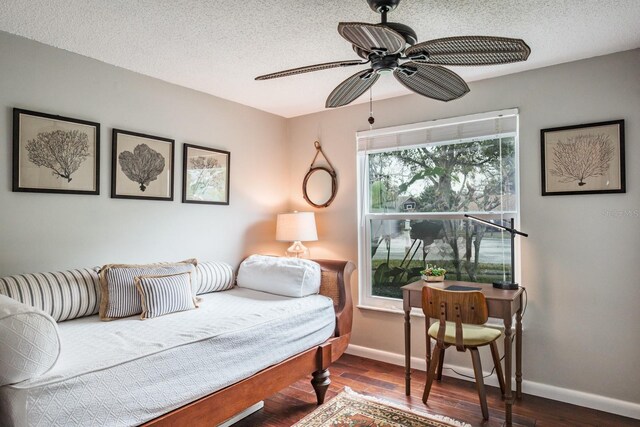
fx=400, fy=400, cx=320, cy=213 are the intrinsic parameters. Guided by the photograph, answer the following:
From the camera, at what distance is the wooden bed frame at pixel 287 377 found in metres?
1.86

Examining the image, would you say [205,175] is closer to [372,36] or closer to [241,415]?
[241,415]

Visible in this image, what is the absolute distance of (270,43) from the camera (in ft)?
7.95

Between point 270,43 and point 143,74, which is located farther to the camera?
point 143,74

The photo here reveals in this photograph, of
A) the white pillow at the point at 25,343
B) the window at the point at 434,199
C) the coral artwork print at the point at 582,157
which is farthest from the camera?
the window at the point at 434,199

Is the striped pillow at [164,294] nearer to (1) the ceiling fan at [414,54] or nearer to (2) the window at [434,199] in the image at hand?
(1) the ceiling fan at [414,54]

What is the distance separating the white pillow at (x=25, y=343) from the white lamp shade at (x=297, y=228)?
220cm

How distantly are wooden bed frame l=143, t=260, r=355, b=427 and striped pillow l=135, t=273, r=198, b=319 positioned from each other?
65 cm

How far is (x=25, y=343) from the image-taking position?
145cm

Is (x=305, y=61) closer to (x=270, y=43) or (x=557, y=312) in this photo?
(x=270, y=43)

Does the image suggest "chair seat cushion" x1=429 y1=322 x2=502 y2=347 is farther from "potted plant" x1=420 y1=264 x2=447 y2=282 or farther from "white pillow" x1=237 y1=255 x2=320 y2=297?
"white pillow" x1=237 y1=255 x2=320 y2=297

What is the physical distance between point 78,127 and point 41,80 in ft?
1.05

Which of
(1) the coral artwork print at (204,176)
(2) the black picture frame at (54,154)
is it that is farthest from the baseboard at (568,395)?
(2) the black picture frame at (54,154)

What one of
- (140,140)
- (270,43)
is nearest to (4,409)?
(140,140)

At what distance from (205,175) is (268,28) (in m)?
1.48
